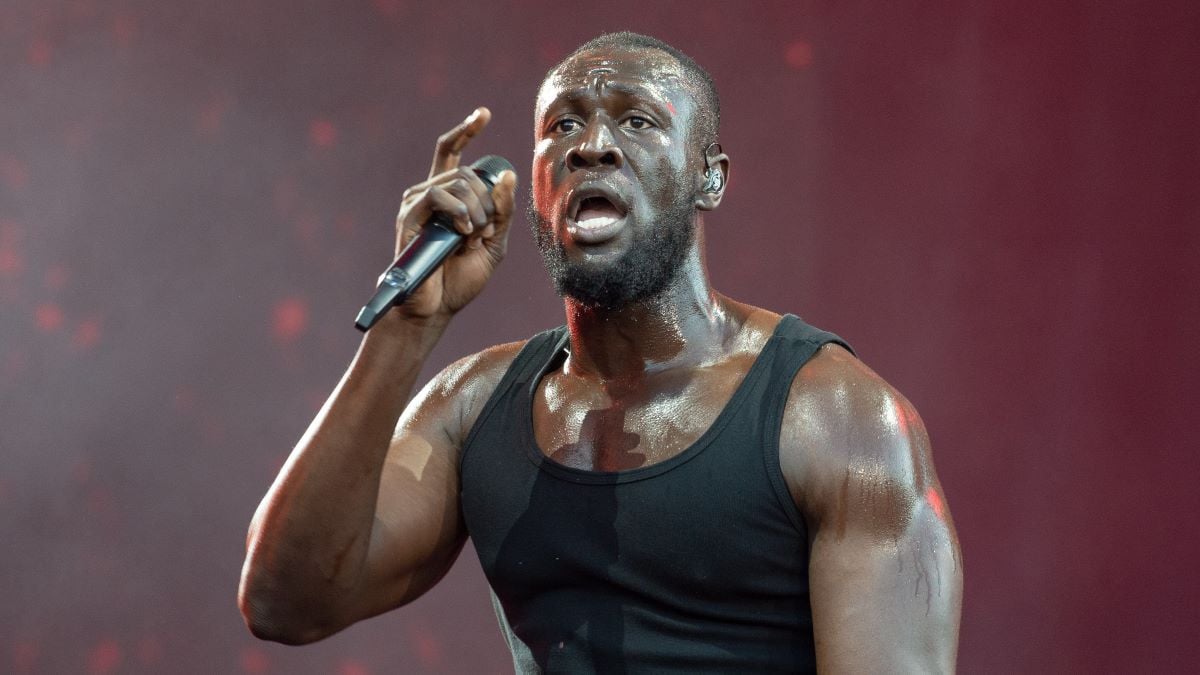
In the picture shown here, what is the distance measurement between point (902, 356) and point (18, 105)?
5.61ft

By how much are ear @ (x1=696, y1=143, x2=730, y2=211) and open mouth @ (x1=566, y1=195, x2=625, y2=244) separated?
0.48 feet

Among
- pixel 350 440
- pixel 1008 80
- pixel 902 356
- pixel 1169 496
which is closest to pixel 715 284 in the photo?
pixel 902 356

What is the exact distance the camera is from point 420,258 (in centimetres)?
148

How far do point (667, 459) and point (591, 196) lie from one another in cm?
31

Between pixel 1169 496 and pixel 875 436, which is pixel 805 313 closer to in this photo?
pixel 1169 496

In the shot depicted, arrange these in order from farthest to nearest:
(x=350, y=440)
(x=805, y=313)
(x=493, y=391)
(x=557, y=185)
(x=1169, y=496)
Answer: (x=805, y=313), (x=1169, y=496), (x=493, y=391), (x=557, y=185), (x=350, y=440)

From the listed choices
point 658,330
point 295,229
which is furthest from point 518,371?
point 295,229

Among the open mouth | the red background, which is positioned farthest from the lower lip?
the red background

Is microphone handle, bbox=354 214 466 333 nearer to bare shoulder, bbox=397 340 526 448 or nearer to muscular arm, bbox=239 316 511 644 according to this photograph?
muscular arm, bbox=239 316 511 644

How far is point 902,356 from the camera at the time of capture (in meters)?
2.72

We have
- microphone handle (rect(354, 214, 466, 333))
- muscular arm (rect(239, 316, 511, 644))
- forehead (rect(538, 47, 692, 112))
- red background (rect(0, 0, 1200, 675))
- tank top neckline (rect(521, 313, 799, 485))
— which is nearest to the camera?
microphone handle (rect(354, 214, 466, 333))

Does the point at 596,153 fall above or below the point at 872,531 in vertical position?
above

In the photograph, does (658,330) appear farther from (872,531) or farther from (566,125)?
(872,531)

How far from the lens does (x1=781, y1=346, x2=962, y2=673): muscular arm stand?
1.57 metres
